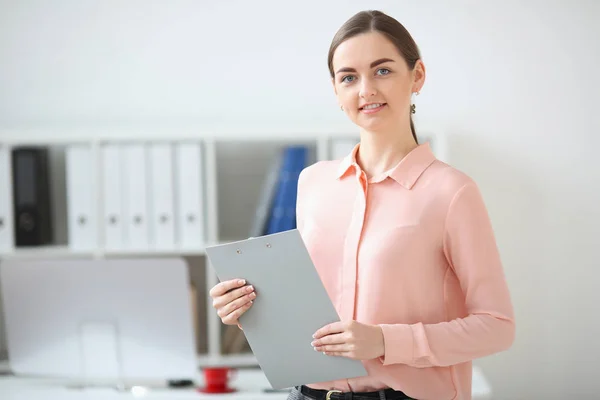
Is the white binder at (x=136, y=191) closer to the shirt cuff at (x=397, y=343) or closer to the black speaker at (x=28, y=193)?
the black speaker at (x=28, y=193)

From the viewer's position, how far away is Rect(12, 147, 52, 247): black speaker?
8.58 feet

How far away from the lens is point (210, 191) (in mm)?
2564

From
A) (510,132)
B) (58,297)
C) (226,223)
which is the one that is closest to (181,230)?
(226,223)

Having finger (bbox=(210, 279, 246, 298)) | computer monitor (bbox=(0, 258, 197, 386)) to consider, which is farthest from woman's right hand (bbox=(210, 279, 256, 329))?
computer monitor (bbox=(0, 258, 197, 386))

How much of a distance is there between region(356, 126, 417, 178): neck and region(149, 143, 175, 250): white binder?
1.41 meters

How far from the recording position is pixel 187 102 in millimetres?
2887

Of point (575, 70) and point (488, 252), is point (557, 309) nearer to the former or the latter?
point (575, 70)

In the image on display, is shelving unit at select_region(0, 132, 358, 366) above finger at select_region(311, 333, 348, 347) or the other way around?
above

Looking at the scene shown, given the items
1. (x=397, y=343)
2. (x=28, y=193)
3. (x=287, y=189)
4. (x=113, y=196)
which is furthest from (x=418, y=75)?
(x=28, y=193)

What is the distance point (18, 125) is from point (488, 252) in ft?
7.68

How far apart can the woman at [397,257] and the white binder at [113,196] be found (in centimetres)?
145

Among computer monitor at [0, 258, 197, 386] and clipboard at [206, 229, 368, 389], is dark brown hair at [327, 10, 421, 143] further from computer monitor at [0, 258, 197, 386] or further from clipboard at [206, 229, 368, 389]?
computer monitor at [0, 258, 197, 386]

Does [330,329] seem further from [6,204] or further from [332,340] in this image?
[6,204]

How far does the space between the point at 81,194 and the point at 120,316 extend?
0.53 meters
